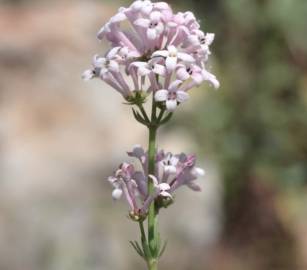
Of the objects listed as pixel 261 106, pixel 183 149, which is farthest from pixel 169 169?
pixel 261 106

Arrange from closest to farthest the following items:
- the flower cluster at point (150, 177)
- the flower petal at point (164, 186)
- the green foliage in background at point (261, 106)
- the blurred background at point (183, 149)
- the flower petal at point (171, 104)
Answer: the flower petal at point (171, 104)
the flower petal at point (164, 186)
the flower cluster at point (150, 177)
the blurred background at point (183, 149)
the green foliage in background at point (261, 106)

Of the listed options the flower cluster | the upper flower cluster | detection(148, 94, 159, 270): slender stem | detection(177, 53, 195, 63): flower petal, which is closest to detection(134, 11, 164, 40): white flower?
the upper flower cluster

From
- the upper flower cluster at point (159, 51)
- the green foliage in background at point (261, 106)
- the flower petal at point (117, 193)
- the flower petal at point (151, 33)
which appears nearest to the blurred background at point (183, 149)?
the green foliage in background at point (261, 106)

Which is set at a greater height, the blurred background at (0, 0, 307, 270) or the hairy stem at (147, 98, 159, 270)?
the blurred background at (0, 0, 307, 270)

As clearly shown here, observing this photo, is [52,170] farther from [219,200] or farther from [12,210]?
[219,200]

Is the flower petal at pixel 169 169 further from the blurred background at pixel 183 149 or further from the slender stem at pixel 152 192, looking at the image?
the blurred background at pixel 183 149

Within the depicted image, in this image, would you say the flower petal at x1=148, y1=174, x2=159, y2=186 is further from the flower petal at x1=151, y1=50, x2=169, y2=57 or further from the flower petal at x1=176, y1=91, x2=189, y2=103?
the flower petal at x1=151, y1=50, x2=169, y2=57

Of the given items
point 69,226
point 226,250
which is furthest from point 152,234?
point 226,250
